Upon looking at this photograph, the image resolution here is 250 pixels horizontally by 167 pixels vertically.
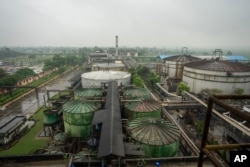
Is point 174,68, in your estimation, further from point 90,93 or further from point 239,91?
point 90,93

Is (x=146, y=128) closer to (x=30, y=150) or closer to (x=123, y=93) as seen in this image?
(x=123, y=93)

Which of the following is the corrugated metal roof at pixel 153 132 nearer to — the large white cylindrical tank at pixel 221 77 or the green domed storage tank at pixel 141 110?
the green domed storage tank at pixel 141 110

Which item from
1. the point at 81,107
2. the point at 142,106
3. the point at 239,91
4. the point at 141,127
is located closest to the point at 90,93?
the point at 81,107

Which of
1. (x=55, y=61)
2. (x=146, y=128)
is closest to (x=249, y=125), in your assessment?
(x=146, y=128)

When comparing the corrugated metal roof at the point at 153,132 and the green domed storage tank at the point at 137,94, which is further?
the green domed storage tank at the point at 137,94

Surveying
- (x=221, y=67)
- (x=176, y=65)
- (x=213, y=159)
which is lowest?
(x=176, y=65)

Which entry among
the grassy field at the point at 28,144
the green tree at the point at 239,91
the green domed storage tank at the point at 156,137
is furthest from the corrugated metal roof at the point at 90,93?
the green tree at the point at 239,91
